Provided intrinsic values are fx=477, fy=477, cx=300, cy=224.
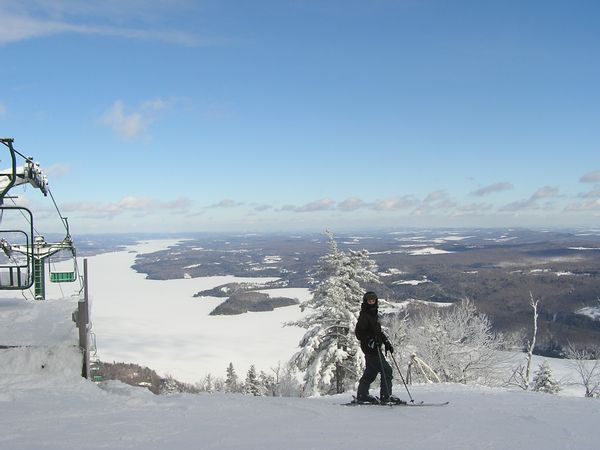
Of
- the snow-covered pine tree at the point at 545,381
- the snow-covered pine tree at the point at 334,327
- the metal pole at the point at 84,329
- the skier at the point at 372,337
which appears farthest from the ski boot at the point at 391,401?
the snow-covered pine tree at the point at 545,381

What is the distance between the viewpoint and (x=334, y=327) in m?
20.5

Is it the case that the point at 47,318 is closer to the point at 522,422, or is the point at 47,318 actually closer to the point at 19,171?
the point at 19,171

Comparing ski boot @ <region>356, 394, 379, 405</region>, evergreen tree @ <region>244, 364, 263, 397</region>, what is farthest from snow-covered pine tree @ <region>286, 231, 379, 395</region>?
evergreen tree @ <region>244, 364, 263, 397</region>

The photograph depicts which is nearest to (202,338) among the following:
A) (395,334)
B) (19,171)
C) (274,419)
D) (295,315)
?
(295,315)

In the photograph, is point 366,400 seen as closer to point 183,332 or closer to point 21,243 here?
point 21,243

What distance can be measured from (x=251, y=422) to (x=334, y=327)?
559 inches

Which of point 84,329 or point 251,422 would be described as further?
point 84,329

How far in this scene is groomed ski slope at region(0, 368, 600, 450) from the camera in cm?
554

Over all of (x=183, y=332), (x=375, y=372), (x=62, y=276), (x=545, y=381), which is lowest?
(x=183, y=332)

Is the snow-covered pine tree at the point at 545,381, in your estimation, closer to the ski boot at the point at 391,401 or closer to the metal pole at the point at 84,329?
the ski boot at the point at 391,401

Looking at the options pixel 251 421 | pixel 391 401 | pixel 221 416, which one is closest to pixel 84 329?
pixel 221 416

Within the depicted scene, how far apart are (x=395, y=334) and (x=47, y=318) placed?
17.8m

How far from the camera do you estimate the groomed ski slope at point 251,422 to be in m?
5.54

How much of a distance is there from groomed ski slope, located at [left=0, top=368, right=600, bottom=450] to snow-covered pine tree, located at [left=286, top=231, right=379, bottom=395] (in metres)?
11.0
